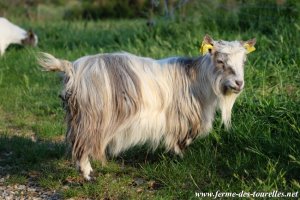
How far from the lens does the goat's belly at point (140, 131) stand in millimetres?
4758

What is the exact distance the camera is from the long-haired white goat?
460 centimetres

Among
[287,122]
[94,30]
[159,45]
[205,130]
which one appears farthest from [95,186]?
[94,30]

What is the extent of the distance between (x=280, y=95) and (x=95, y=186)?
2371mm

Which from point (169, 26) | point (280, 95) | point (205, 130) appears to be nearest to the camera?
point (205, 130)

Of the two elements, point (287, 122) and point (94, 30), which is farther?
point (94, 30)

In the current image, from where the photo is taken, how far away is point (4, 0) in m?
Answer: 15.0

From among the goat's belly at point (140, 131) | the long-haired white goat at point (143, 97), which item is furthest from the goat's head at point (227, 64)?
the goat's belly at point (140, 131)

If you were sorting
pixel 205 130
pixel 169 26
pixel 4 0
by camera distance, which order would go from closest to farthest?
pixel 205 130 → pixel 169 26 → pixel 4 0

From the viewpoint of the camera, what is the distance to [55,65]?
14.9 feet


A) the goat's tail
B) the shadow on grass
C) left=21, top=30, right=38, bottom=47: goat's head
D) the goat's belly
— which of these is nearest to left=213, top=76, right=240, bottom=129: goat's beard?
the goat's belly

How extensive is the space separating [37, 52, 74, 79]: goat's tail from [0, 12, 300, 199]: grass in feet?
3.25

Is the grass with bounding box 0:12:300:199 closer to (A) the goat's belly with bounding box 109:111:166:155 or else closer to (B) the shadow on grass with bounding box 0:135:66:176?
(B) the shadow on grass with bounding box 0:135:66:176

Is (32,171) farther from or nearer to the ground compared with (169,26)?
nearer to the ground

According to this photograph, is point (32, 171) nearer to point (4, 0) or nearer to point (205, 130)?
point (205, 130)
